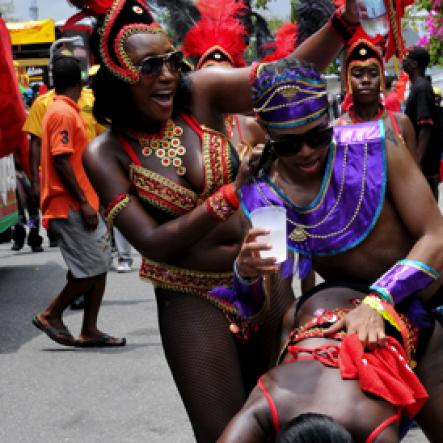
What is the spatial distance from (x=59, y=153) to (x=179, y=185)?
4.00 m

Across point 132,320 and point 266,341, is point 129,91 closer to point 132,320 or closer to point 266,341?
A: point 266,341

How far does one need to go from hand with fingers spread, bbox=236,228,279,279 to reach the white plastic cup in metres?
0.02

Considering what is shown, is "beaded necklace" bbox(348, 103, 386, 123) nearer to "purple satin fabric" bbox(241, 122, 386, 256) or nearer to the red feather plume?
the red feather plume

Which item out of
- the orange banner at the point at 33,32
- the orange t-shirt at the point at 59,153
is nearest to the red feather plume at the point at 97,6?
the orange t-shirt at the point at 59,153

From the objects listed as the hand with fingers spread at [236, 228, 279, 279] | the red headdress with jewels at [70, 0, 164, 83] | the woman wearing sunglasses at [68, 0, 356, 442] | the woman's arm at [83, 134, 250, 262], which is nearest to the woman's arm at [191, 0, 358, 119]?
the woman wearing sunglasses at [68, 0, 356, 442]

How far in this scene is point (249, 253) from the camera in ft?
9.72

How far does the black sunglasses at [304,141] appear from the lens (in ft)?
9.73

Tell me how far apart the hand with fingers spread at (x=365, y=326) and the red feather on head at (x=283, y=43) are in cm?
306

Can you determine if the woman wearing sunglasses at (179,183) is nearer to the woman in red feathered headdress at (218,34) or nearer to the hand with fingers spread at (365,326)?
the hand with fingers spread at (365,326)

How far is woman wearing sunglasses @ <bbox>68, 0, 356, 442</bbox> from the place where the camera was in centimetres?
341

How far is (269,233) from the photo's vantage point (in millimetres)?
2865

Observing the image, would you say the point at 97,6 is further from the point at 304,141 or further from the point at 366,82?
the point at 366,82

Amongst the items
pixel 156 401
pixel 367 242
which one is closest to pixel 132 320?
pixel 156 401

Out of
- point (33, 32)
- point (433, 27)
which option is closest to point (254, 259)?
point (433, 27)
